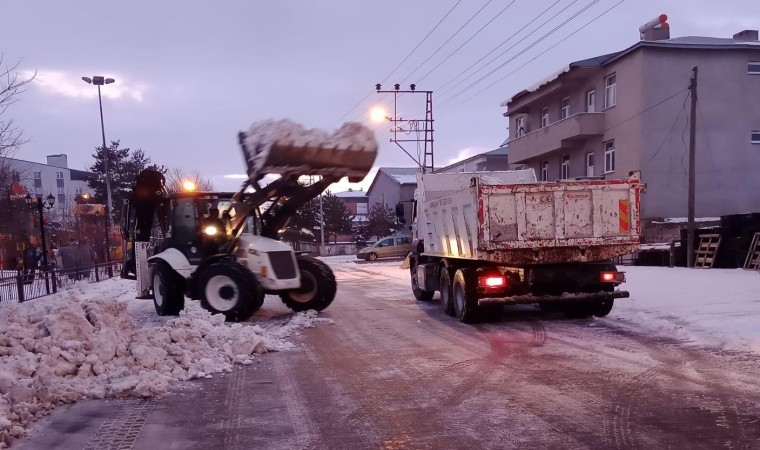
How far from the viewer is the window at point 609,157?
94.5ft

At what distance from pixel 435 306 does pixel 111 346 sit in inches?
311

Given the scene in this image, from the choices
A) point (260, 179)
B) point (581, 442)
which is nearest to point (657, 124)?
point (260, 179)

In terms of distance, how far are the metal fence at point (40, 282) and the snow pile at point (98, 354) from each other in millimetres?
7580

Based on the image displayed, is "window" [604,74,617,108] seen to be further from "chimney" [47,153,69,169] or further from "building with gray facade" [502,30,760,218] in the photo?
"chimney" [47,153,69,169]

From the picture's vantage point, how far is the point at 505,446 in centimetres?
492

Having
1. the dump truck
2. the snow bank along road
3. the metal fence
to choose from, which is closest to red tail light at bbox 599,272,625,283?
the dump truck

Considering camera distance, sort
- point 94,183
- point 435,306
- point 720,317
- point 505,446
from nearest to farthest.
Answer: point 505,446, point 720,317, point 435,306, point 94,183

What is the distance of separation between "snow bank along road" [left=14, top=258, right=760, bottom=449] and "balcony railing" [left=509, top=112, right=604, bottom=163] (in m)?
20.3

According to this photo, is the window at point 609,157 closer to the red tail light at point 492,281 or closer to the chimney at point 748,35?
the chimney at point 748,35

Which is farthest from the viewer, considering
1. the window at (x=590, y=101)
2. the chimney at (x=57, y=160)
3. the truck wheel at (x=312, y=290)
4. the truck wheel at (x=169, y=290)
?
the chimney at (x=57, y=160)

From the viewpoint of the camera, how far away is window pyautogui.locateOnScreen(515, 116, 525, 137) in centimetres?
3756

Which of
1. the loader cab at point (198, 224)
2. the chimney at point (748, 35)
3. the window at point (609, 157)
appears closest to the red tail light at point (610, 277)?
the loader cab at point (198, 224)

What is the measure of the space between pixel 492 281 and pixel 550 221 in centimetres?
140

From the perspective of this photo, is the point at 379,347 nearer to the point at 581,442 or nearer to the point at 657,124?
the point at 581,442
